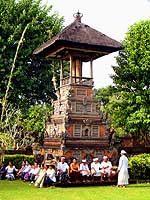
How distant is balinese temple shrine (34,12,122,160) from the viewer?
1878 centimetres

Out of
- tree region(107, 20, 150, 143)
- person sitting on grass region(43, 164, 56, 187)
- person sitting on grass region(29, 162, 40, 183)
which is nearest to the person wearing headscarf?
person sitting on grass region(43, 164, 56, 187)

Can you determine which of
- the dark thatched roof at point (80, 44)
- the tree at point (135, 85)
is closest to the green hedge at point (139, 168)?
the dark thatched roof at point (80, 44)

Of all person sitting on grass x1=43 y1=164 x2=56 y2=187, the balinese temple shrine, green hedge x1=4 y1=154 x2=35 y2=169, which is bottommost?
person sitting on grass x1=43 y1=164 x2=56 y2=187

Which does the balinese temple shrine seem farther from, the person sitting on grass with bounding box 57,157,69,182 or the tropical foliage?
the tropical foliage

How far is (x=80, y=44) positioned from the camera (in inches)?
750

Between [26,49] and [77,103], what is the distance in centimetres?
783

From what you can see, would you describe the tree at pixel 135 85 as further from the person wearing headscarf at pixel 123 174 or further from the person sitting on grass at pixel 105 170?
the person wearing headscarf at pixel 123 174

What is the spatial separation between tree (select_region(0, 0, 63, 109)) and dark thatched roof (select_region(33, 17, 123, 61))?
15.2 ft

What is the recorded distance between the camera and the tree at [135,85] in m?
24.9

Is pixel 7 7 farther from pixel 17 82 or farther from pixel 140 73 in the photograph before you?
pixel 140 73

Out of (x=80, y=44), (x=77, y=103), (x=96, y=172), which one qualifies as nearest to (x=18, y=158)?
(x=77, y=103)

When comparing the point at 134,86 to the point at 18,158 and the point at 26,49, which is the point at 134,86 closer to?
the point at 26,49

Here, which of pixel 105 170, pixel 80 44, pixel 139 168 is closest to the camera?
pixel 105 170

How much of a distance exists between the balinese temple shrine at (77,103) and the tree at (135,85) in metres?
5.44
